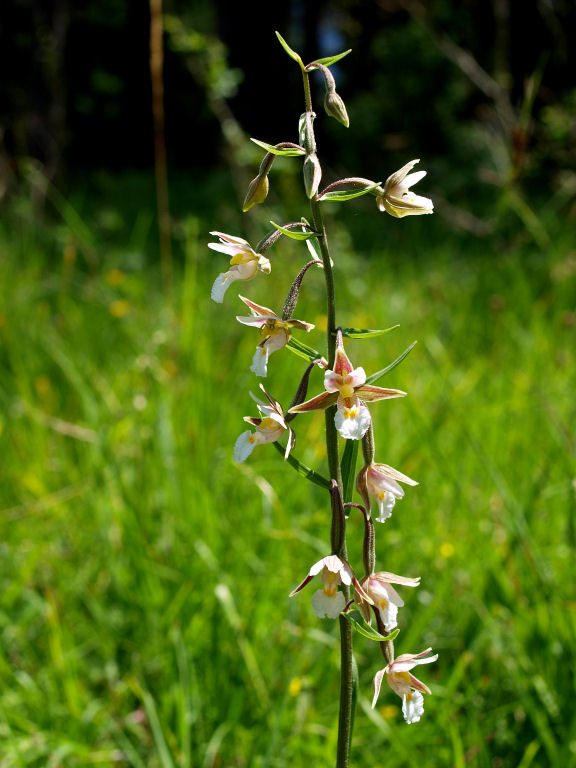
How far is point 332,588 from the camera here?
0.81m

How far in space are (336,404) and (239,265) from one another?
7.5 inches

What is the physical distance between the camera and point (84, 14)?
1115 cm

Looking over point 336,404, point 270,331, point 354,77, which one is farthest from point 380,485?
A: point 354,77

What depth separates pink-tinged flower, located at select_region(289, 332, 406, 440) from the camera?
2.48 ft

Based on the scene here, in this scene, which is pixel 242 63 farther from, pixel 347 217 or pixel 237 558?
pixel 237 558

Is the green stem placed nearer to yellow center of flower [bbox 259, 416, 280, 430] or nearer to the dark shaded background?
yellow center of flower [bbox 259, 416, 280, 430]

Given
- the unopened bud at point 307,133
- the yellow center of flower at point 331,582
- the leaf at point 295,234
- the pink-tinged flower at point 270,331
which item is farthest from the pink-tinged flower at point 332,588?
the unopened bud at point 307,133

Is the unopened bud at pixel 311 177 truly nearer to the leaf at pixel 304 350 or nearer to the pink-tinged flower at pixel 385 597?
the leaf at pixel 304 350

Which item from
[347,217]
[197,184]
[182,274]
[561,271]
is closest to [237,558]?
[561,271]

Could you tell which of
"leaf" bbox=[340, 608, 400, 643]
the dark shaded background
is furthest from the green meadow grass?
the dark shaded background

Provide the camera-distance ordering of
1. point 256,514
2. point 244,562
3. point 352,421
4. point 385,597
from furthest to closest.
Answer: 1. point 256,514
2. point 244,562
3. point 385,597
4. point 352,421

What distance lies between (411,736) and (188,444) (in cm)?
99

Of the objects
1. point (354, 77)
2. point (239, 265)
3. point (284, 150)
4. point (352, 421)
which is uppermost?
point (354, 77)

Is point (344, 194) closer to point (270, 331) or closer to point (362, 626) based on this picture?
point (270, 331)
